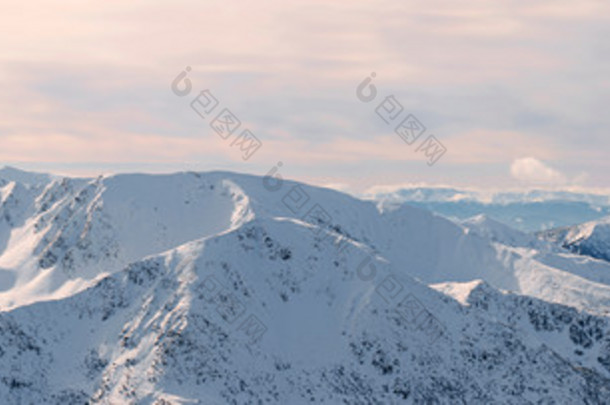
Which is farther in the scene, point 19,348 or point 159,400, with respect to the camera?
point 19,348

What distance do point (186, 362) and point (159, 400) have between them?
46.5 feet

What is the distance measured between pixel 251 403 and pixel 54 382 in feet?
163

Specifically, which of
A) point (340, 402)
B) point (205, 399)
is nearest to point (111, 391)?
point (205, 399)

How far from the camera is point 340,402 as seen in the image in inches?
7697

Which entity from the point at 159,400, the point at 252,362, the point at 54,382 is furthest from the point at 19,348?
the point at 252,362

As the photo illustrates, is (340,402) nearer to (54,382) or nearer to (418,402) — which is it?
(418,402)

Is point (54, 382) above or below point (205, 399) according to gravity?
above

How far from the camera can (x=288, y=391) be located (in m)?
197

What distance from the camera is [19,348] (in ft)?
641

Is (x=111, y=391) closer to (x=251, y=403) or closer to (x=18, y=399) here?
(x=18, y=399)

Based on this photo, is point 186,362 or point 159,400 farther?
point 186,362

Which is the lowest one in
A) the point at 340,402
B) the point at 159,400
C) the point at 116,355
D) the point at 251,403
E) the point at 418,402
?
the point at 418,402

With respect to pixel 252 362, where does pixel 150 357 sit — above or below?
above

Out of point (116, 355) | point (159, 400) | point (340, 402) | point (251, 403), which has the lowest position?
point (340, 402)
